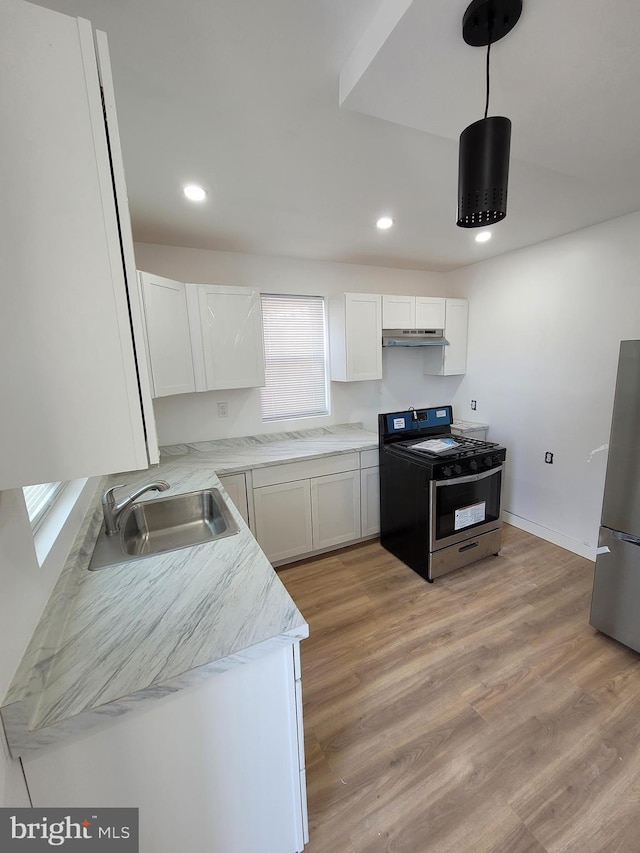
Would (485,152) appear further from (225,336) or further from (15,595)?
(225,336)

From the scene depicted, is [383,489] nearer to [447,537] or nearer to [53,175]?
[447,537]

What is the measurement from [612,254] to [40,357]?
3276 mm

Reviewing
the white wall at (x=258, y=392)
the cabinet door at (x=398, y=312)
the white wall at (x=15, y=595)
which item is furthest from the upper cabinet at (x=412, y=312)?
the white wall at (x=15, y=595)

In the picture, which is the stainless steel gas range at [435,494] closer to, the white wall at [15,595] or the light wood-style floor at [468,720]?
the light wood-style floor at [468,720]

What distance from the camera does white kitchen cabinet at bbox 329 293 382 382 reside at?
2.95 metres

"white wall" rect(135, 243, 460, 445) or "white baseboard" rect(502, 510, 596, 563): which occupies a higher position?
"white wall" rect(135, 243, 460, 445)

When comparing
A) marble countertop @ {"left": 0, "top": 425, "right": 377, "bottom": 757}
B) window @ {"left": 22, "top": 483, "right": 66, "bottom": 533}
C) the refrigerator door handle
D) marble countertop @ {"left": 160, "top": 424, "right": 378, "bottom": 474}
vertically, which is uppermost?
window @ {"left": 22, "top": 483, "right": 66, "bottom": 533}

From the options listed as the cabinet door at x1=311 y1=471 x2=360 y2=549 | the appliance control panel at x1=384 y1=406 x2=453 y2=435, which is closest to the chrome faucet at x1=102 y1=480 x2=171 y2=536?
the cabinet door at x1=311 y1=471 x2=360 y2=549

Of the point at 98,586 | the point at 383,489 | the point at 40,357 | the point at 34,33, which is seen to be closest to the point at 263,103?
the point at 34,33

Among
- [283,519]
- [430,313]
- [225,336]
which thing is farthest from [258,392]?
[430,313]

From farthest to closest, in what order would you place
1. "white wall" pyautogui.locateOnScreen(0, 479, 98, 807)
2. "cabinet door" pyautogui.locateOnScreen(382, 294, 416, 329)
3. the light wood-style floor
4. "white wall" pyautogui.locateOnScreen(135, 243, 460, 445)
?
"cabinet door" pyautogui.locateOnScreen(382, 294, 416, 329)
"white wall" pyautogui.locateOnScreen(135, 243, 460, 445)
the light wood-style floor
"white wall" pyautogui.locateOnScreen(0, 479, 98, 807)

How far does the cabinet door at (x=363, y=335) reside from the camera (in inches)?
116

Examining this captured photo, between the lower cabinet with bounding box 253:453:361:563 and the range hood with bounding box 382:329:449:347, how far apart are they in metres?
1.13

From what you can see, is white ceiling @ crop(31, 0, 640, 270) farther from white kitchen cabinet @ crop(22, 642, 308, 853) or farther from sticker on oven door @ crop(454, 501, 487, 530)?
sticker on oven door @ crop(454, 501, 487, 530)
